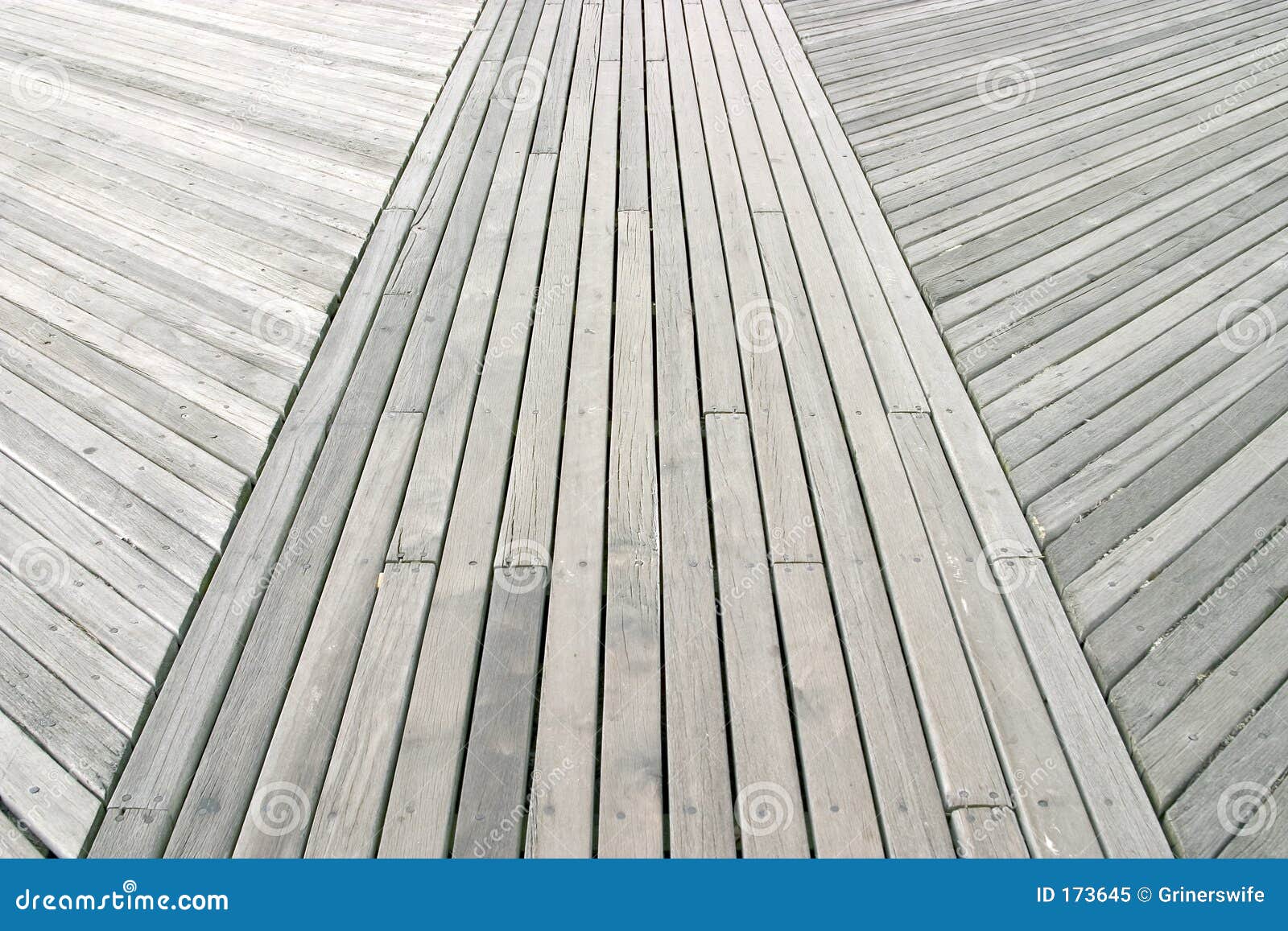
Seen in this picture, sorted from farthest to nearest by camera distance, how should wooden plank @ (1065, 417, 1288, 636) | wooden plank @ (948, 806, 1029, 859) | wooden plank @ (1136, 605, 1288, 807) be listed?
wooden plank @ (1065, 417, 1288, 636), wooden plank @ (1136, 605, 1288, 807), wooden plank @ (948, 806, 1029, 859)

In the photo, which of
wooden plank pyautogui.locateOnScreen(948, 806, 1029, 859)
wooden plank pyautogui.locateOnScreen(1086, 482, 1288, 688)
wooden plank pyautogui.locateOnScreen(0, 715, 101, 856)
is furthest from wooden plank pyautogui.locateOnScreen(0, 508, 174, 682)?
wooden plank pyautogui.locateOnScreen(1086, 482, 1288, 688)

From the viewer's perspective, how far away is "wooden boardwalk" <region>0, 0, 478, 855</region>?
6.67 ft

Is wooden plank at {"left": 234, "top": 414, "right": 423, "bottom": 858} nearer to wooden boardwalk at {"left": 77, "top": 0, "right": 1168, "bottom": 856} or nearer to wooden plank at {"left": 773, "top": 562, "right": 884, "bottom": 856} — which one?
wooden boardwalk at {"left": 77, "top": 0, "right": 1168, "bottom": 856}

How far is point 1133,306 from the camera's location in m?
3.11

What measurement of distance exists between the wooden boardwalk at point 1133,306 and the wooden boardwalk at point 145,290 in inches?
69.3

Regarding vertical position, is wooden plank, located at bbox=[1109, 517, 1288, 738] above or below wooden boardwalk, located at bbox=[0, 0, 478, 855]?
below

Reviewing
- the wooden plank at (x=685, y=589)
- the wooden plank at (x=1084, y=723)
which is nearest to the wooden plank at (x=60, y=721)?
the wooden plank at (x=685, y=589)

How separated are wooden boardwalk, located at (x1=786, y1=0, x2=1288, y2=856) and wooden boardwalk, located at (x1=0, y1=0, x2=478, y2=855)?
176 centimetres

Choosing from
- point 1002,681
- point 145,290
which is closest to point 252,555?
point 145,290

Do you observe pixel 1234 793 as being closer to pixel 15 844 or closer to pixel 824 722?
pixel 824 722

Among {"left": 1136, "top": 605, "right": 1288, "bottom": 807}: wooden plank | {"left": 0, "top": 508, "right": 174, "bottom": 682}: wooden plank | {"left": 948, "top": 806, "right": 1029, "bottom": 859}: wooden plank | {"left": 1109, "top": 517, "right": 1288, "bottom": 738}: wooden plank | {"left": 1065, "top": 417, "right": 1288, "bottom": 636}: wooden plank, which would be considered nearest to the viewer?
{"left": 948, "top": 806, "right": 1029, "bottom": 859}: wooden plank

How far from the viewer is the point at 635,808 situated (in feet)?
5.76
